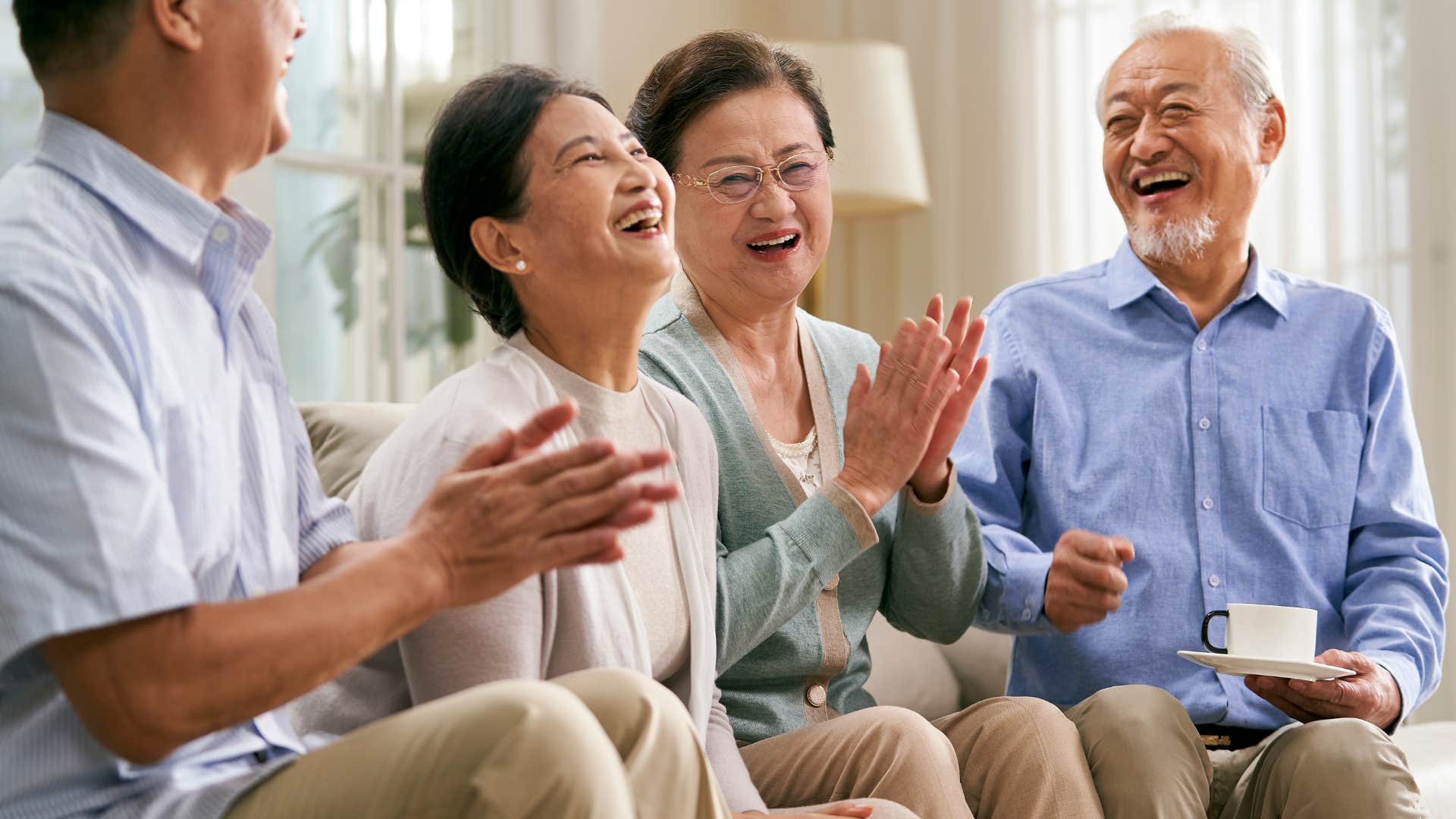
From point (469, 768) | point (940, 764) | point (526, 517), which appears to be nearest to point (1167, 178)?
point (940, 764)

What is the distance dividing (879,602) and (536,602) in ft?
2.47

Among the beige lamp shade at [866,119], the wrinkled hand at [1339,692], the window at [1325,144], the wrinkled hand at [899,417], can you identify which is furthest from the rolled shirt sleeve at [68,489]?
the window at [1325,144]

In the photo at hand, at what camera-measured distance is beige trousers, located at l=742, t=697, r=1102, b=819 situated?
5.19 ft

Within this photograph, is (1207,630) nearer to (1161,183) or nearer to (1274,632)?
(1274,632)

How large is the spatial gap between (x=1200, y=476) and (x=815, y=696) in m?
0.69

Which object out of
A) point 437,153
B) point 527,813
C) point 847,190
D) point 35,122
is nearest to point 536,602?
point 527,813

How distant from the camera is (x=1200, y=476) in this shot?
6.98ft

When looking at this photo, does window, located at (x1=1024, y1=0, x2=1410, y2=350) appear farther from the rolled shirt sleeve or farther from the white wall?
the rolled shirt sleeve

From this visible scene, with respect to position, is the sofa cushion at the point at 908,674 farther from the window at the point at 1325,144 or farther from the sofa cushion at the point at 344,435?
the window at the point at 1325,144

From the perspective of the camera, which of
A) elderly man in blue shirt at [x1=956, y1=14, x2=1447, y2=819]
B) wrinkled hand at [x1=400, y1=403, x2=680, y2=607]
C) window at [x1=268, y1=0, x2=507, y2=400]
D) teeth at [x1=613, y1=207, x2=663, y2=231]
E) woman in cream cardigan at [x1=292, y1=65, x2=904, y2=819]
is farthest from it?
window at [x1=268, y1=0, x2=507, y2=400]

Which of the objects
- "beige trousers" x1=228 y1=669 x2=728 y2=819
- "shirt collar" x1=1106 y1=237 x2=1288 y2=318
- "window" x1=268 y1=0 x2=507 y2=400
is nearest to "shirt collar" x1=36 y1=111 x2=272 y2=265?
"beige trousers" x1=228 y1=669 x2=728 y2=819

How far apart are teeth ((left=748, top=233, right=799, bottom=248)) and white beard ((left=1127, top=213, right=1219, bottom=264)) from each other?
65 cm

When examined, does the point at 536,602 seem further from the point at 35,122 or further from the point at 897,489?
the point at 35,122

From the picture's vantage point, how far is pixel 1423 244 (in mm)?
3295
